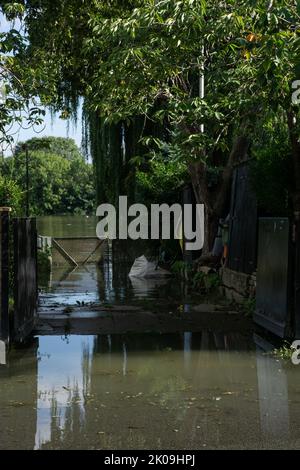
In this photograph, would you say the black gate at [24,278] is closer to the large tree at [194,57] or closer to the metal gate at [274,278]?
the large tree at [194,57]

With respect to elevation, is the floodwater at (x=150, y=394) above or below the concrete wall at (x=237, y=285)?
below

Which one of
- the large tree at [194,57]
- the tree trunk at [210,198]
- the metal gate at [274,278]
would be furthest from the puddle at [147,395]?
the tree trunk at [210,198]

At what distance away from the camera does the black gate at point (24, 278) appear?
28.6 feet

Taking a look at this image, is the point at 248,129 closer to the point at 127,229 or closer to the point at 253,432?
the point at 253,432

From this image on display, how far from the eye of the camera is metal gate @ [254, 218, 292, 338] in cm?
902

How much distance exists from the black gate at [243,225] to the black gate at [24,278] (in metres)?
4.15

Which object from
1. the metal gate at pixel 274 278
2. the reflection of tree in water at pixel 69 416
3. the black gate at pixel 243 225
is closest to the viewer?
the reflection of tree in water at pixel 69 416

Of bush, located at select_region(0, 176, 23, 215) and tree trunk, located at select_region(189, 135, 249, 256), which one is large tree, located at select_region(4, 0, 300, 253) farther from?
tree trunk, located at select_region(189, 135, 249, 256)

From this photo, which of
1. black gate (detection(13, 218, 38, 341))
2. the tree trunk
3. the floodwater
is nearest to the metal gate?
the floodwater

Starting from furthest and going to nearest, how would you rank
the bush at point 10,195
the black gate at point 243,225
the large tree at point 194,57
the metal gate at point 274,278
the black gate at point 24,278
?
the black gate at point 243,225
the bush at point 10,195
the metal gate at point 274,278
the black gate at point 24,278
the large tree at point 194,57

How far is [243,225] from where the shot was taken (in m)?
13.0

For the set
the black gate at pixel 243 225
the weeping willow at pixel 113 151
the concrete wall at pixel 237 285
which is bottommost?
the concrete wall at pixel 237 285

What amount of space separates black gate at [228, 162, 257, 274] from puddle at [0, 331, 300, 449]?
127 inches
